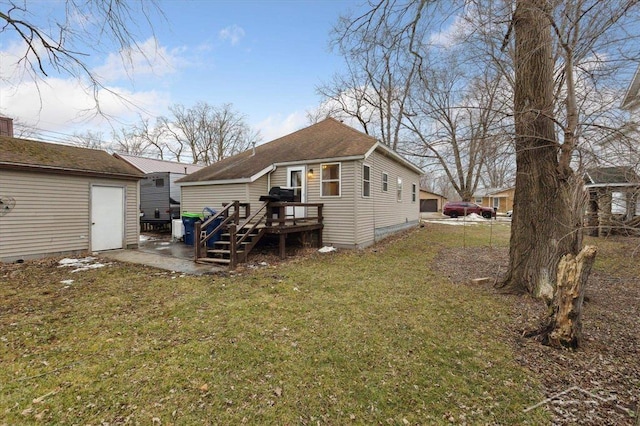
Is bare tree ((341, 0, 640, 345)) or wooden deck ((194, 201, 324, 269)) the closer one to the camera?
bare tree ((341, 0, 640, 345))

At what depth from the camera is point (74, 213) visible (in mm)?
8531

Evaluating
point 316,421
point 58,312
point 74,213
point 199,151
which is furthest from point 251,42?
point 199,151

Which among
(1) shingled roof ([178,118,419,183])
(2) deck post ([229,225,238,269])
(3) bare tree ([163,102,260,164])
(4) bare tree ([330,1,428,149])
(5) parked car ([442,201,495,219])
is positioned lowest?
(2) deck post ([229,225,238,269])

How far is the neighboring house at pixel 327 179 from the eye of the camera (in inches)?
394

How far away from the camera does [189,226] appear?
→ 1125cm

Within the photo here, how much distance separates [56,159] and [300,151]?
7.32 meters

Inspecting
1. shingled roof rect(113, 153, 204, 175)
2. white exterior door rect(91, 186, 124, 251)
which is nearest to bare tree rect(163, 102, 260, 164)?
shingled roof rect(113, 153, 204, 175)

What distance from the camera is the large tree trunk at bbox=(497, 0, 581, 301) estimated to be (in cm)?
489

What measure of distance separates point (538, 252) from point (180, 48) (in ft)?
23.0

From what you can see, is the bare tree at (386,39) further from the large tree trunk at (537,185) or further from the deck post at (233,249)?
→ the deck post at (233,249)

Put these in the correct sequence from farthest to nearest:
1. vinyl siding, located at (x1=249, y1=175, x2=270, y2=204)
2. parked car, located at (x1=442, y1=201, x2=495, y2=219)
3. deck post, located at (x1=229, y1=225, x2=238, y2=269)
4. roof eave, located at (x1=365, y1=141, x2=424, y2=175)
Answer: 1. parked car, located at (x1=442, y1=201, x2=495, y2=219)
2. vinyl siding, located at (x1=249, y1=175, x2=270, y2=204)
3. roof eave, located at (x1=365, y1=141, x2=424, y2=175)
4. deck post, located at (x1=229, y1=225, x2=238, y2=269)

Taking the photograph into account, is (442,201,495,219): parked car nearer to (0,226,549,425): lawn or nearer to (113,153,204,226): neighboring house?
(113,153,204,226): neighboring house

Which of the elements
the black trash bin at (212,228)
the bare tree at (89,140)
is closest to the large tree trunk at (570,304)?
the black trash bin at (212,228)

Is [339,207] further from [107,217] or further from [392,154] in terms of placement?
[107,217]
